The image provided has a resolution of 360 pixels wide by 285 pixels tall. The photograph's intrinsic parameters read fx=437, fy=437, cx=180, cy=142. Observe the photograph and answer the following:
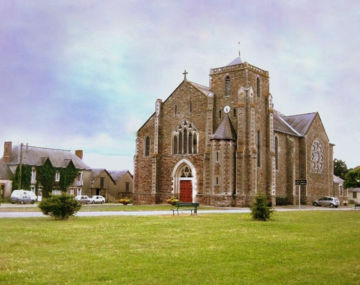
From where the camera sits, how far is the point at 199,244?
13.9m

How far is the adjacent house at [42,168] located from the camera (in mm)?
58875

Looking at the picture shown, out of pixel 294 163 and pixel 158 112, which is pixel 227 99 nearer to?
pixel 158 112

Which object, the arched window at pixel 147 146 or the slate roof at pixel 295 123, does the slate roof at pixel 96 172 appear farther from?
the slate roof at pixel 295 123

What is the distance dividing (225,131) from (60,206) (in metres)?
23.6

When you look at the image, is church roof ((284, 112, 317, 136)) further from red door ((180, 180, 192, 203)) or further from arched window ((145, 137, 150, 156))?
arched window ((145, 137, 150, 156))

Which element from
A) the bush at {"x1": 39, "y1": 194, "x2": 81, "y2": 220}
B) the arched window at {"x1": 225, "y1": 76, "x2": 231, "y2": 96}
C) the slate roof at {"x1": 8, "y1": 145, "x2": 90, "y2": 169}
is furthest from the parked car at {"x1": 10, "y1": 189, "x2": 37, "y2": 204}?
the bush at {"x1": 39, "y1": 194, "x2": 81, "y2": 220}

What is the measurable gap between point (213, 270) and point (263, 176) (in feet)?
119

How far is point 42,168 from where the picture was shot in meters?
61.1

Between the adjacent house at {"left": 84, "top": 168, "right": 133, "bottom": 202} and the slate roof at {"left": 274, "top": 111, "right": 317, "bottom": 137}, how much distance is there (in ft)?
93.3

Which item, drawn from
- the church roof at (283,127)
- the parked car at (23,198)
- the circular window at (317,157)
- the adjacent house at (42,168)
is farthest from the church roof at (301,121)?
the parked car at (23,198)

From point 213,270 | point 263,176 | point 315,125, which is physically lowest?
point 213,270

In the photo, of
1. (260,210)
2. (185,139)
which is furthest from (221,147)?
(260,210)

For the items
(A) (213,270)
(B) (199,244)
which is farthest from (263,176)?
(A) (213,270)

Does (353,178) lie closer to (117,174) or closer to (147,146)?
(147,146)
